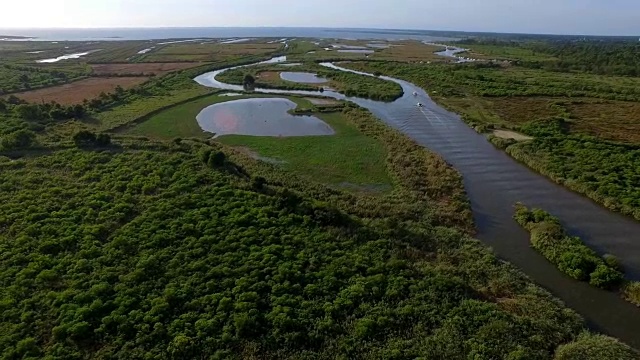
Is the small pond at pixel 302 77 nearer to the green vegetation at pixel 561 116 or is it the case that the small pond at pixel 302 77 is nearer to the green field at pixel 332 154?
the green vegetation at pixel 561 116

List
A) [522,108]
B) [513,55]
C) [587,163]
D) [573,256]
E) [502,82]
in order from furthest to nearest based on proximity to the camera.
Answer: [513,55]
[502,82]
[522,108]
[587,163]
[573,256]

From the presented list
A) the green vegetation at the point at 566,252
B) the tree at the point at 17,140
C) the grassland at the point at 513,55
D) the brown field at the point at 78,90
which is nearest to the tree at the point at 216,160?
the tree at the point at 17,140

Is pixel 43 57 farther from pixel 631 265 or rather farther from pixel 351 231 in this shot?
pixel 631 265

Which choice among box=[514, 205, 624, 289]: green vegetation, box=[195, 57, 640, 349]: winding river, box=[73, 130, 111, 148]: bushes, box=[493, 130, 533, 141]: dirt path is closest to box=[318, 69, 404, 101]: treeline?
box=[195, 57, 640, 349]: winding river

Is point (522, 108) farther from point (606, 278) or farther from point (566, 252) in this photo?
point (606, 278)

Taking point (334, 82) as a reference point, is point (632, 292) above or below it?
below

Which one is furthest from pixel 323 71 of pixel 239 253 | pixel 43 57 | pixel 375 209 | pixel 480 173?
pixel 43 57

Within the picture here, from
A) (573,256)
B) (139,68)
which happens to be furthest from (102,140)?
(139,68)
